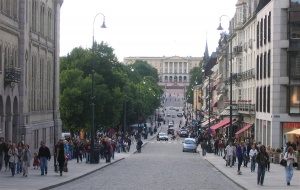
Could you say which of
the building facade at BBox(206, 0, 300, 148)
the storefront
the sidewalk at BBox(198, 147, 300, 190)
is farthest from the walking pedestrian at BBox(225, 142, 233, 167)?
the storefront

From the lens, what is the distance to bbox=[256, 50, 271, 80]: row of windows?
57.2 metres

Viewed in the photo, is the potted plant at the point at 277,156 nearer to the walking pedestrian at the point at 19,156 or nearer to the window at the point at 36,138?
the window at the point at 36,138

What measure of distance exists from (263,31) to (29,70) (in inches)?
781

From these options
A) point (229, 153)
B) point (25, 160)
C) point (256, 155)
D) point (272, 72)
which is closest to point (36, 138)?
point (229, 153)

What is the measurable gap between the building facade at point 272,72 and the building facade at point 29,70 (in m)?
13.2

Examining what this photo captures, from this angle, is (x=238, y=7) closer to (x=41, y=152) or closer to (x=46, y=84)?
(x=46, y=84)

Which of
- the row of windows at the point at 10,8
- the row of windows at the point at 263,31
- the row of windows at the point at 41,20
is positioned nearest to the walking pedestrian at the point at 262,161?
the row of windows at the point at 10,8

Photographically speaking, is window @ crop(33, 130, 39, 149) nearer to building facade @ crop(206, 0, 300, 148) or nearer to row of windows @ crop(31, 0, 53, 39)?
row of windows @ crop(31, 0, 53, 39)

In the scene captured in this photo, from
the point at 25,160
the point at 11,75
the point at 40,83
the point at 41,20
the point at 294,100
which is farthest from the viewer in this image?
the point at 40,83

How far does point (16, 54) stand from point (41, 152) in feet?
41.0

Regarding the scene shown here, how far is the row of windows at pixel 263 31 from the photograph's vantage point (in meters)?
57.3

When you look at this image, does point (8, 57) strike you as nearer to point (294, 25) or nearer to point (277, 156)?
point (277, 156)

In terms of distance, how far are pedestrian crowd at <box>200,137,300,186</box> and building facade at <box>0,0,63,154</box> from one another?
40.4 feet

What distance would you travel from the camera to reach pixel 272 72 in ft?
180
